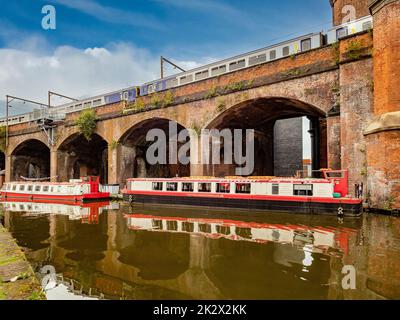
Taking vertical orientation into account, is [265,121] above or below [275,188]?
above

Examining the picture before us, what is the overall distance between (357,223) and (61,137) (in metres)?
23.2

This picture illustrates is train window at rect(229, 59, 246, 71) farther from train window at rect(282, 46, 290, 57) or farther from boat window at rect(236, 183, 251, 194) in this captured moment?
boat window at rect(236, 183, 251, 194)

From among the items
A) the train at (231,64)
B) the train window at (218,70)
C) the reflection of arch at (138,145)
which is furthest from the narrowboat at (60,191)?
the train window at (218,70)

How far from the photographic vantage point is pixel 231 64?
15.9 meters

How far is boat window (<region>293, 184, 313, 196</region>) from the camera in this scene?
11473 millimetres

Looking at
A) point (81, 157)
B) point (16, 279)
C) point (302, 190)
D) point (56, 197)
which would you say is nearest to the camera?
point (16, 279)

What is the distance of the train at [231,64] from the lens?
12953mm

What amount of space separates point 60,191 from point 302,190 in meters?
14.9

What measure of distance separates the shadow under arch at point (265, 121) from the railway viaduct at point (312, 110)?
7 centimetres

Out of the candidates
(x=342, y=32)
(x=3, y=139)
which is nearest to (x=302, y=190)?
(x=342, y=32)

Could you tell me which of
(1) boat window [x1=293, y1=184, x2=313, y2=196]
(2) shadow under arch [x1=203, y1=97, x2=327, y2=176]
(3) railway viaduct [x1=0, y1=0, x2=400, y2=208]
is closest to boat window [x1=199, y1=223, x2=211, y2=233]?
(1) boat window [x1=293, y1=184, x2=313, y2=196]

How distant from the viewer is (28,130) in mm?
26312

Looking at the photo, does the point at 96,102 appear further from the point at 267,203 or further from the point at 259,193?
the point at 267,203
